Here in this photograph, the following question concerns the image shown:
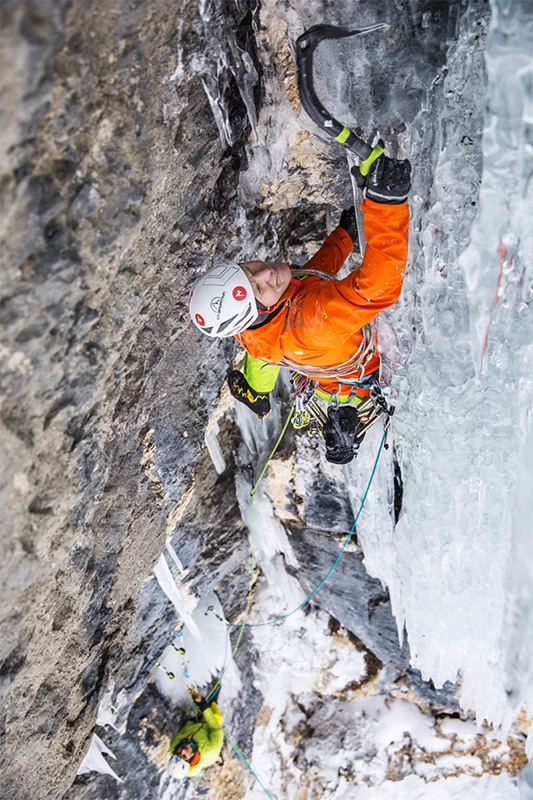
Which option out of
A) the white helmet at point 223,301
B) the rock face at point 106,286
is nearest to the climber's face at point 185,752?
the rock face at point 106,286

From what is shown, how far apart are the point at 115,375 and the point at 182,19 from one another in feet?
5.07

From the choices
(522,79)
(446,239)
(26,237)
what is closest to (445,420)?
(446,239)

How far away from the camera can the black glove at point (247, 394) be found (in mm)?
3849

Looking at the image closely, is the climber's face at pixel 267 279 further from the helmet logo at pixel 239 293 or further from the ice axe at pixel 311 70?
the ice axe at pixel 311 70

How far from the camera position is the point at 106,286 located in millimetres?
2561

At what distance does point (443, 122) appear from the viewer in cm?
256

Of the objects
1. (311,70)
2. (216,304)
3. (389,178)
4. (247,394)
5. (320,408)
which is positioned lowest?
(320,408)

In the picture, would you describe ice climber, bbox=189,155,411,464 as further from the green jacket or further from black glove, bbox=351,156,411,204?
the green jacket

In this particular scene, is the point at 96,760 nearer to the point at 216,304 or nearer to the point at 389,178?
the point at 216,304

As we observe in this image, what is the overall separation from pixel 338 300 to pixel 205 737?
16.3ft

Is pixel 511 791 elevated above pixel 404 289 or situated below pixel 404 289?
below

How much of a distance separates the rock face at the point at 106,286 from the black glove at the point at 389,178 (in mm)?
634

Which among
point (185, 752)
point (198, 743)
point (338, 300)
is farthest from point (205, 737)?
point (338, 300)

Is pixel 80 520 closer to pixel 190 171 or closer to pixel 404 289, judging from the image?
pixel 190 171
